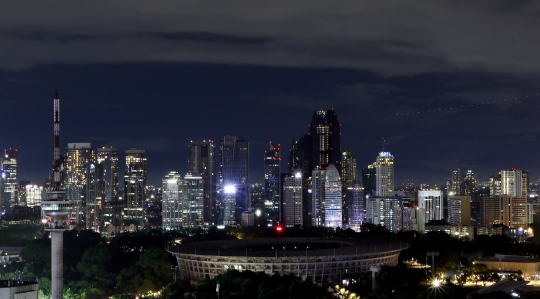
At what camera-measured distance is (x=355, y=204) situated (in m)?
157

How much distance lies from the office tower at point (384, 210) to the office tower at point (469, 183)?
27766 millimetres

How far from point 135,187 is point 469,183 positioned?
7496 cm

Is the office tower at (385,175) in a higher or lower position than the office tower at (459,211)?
higher

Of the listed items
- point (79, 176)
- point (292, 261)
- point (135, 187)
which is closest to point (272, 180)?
point (135, 187)

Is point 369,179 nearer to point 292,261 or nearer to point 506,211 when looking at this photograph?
point 506,211

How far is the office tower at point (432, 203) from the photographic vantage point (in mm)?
151375

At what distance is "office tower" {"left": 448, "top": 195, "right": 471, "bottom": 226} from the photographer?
138000 millimetres

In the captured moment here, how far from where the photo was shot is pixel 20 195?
16400 cm

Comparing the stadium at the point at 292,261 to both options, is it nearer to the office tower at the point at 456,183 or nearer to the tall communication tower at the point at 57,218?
the tall communication tower at the point at 57,218

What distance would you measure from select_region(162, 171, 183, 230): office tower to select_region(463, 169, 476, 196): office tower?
212ft

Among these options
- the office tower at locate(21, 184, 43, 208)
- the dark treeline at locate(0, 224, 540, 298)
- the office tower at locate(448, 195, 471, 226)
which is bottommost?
the dark treeline at locate(0, 224, 540, 298)

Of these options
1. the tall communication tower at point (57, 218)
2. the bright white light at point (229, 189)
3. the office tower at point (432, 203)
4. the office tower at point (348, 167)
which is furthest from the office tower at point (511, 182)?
the tall communication tower at point (57, 218)

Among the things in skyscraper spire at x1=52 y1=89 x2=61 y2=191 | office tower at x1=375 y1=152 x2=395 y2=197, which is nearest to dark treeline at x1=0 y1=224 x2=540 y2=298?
skyscraper spire at x1=52 y1=89 x2=61 y2=191

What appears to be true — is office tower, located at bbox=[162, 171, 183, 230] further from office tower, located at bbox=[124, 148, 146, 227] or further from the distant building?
office tower, located at bbox=[124, 148, 146, 227]
